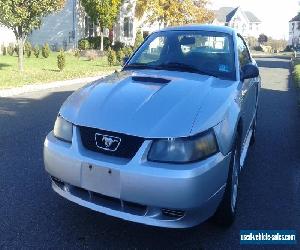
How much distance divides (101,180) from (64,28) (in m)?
32.9

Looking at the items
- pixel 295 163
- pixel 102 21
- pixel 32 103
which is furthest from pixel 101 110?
pixel 102 21

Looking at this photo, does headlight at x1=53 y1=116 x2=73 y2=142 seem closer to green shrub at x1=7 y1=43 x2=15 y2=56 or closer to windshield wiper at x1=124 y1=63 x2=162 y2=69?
windshield wiper at x1=124 y1=63 x2=162 y2=69

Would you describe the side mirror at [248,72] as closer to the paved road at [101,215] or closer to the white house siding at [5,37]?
the paved road at [101,215]

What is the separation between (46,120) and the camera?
8047mm

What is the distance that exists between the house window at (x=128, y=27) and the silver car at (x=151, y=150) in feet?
113

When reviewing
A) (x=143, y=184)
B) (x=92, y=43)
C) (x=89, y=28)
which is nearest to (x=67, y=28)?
(x=89, y=28)

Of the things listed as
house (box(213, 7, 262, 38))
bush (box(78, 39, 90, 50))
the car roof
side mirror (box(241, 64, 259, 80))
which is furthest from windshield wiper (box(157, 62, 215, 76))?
house (box(213, 7, 262, 38))

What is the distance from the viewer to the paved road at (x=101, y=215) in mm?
3430

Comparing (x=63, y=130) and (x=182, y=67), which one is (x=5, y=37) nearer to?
(x=182, y=67)

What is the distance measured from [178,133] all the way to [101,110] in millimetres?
723

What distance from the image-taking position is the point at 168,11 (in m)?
35.6

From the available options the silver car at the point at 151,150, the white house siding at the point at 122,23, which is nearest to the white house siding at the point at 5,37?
the white house siding at the point at 122,23

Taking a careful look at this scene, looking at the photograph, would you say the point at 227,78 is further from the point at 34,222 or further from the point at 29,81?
the point at 29,81

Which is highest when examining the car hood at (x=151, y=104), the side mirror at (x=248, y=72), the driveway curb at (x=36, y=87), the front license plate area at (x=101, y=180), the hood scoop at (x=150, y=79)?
the side mirror at (x=248, y=72)
